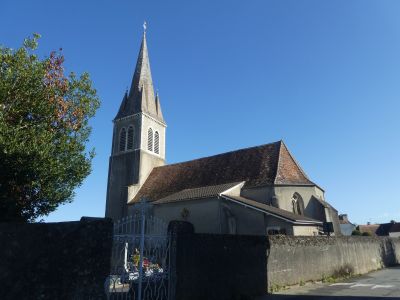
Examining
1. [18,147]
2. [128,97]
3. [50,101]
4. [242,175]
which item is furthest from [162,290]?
[128,97]

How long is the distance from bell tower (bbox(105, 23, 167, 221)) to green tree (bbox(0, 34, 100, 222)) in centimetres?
1923

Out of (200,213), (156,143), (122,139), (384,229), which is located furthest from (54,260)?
(384,229)

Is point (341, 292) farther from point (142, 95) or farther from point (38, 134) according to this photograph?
point (142, 95)

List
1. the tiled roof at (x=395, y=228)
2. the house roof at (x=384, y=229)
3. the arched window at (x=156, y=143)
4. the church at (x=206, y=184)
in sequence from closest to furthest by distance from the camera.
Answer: the church at (x=206, y=184)
the arched window at (x=156, y=143)
the tiled roof at (x=395, y=228)
the house roof at (x=384, y=229)

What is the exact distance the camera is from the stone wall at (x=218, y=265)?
912 centimetres

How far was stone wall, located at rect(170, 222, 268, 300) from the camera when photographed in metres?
9.12

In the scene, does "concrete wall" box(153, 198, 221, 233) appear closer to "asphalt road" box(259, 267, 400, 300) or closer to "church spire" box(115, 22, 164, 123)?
"asphalt road" box(259, 267, 400, 300)

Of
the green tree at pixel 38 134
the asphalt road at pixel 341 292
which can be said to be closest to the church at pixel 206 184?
the asphalt road at pixel 341 292

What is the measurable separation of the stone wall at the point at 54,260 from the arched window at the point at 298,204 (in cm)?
2131

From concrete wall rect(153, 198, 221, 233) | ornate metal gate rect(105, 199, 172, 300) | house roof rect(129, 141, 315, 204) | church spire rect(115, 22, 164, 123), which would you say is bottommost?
ornate metal gate rect(105, 199, 172, 300)

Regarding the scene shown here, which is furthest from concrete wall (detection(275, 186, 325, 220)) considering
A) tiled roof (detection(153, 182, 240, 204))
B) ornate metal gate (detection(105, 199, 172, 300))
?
ornate metal gate (detection(105, 199, 172, 300))

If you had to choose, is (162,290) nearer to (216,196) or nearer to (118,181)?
(216,196)

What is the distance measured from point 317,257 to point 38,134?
41.9ft

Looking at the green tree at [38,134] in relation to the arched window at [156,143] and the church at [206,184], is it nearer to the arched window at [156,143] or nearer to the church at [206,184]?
the church at [206,184]
